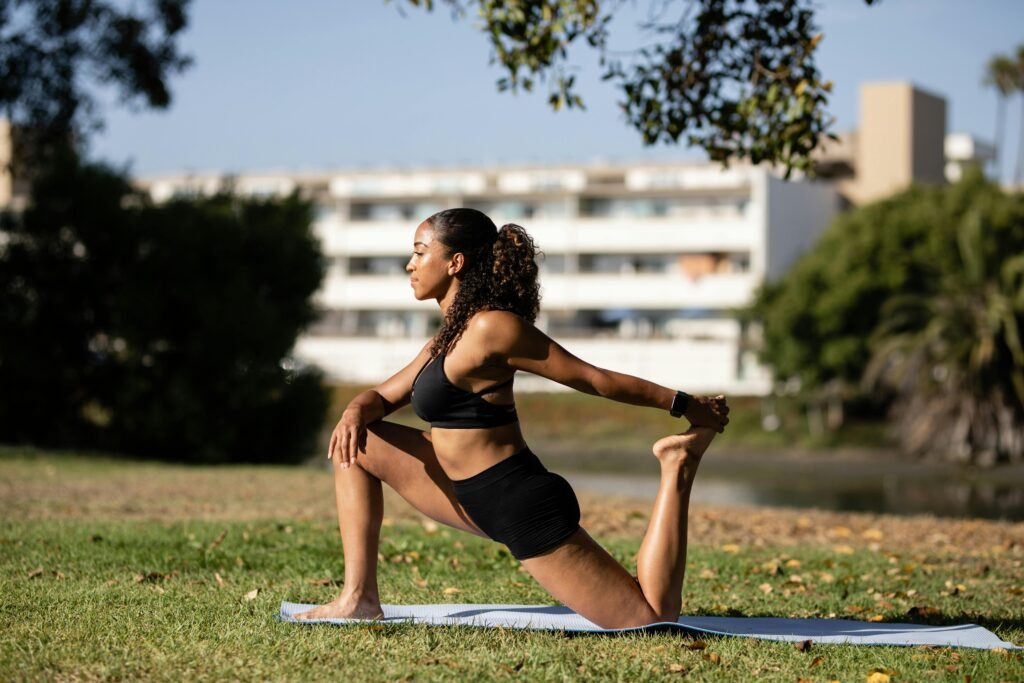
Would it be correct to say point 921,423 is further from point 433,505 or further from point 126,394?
point 433,505

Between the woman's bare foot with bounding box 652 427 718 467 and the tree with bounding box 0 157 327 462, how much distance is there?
65.2ft

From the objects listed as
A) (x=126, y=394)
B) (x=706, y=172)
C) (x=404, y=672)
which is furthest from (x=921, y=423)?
(x=404, y=672)

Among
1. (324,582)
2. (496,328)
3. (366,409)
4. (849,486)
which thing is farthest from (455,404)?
(849,486)

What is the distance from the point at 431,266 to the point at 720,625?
218 cm

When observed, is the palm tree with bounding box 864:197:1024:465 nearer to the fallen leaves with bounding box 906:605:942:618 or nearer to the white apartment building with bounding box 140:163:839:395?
the white apartment building with bounding box 140:163:839:395

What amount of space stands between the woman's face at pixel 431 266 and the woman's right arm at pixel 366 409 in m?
0.24

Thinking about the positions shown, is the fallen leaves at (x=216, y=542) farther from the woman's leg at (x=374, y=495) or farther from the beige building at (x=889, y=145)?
the beige building at (x=889, y=145)

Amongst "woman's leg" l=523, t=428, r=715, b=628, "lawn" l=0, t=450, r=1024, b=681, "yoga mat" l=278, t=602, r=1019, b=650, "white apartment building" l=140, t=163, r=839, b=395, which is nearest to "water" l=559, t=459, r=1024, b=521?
"white apartment building" l=140, t=163, r=839, b=395

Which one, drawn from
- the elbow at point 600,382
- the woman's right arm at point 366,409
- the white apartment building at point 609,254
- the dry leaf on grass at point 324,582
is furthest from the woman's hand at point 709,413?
the white apartment building at point 609,254

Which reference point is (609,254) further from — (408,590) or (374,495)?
(374,495)

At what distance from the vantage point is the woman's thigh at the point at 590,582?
5.70 m

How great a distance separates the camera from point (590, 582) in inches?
225

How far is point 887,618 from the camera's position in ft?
23.0

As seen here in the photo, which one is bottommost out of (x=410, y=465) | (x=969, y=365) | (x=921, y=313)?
(x=969, y=365)
